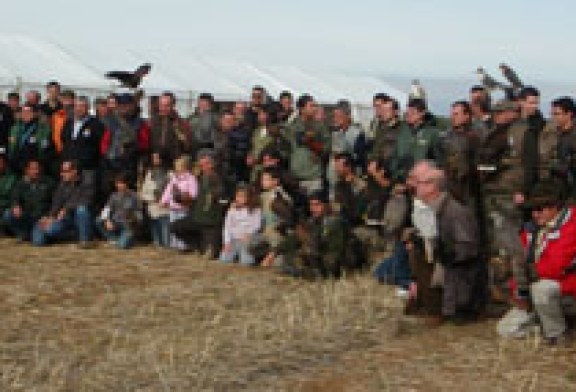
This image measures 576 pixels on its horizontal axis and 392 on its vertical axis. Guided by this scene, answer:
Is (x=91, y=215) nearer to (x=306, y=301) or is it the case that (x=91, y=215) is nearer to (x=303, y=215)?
(x=303, y=215)

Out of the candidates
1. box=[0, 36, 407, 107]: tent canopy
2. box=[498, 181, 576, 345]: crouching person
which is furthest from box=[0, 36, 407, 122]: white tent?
box=[498, 181, 576, 345]: crouching person

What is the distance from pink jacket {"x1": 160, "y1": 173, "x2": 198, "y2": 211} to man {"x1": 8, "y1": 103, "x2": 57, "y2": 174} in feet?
5.35

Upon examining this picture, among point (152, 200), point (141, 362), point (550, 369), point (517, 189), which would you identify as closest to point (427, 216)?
point (517, 189)

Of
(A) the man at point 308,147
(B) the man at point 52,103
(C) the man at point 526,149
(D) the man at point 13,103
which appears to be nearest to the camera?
(C) the man at point 526,149

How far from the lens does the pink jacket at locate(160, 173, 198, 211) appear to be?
10.3 metres

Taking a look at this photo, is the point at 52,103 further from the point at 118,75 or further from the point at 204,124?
the point at 204,124

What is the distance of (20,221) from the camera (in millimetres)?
10539

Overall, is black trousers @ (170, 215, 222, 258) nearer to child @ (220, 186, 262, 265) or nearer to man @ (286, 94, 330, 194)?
child @ (220, 186, 262, 265)

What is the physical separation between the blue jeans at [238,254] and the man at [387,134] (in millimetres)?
1645

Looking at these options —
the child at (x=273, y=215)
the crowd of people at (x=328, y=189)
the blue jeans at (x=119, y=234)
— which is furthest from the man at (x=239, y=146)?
the blue jeans at (x=119, y=234)

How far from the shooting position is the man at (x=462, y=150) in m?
7.74

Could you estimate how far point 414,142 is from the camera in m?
8.74

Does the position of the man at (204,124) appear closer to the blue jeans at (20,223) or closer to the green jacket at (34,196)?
the green jacket at (34,196)

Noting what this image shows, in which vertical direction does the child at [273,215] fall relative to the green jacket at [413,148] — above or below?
below
